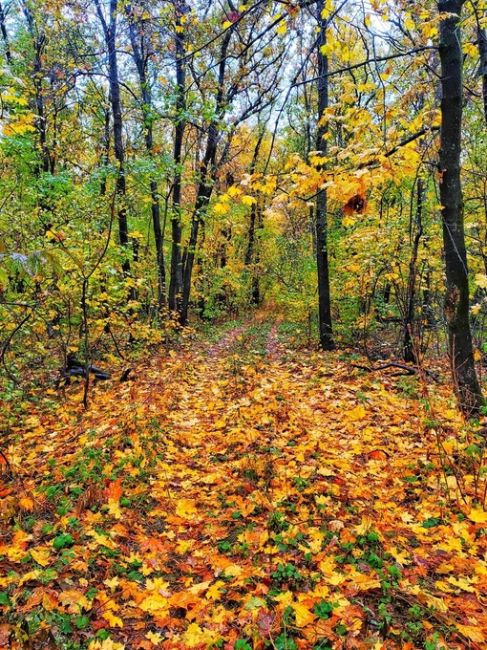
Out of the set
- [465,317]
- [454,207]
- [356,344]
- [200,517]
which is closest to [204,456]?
[200,517]

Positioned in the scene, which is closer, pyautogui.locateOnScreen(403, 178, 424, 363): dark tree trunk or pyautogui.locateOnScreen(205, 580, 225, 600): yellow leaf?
pyautogui.locateOnScreen(205, 580, 225, 600): yellow leaf

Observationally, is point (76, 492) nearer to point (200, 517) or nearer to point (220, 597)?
point (200, 517)

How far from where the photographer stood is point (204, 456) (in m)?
5.11

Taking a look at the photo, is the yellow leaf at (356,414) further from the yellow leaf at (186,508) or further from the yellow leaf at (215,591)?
the yellow leaf at (215,591)

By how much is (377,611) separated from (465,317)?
11.3 ft

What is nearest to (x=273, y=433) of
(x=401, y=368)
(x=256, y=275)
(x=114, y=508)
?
(x=114, y=508)

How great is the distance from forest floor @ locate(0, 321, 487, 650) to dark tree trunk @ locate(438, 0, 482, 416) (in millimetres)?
549

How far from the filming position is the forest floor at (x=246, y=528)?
8.56 ft

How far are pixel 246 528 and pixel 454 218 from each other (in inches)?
158

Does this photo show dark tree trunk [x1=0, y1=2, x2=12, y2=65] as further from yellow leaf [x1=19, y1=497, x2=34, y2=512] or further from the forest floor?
yellow leaf [x1=19, y1=497, x2=34, y2=512]

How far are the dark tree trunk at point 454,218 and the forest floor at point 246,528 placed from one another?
0.55 meters

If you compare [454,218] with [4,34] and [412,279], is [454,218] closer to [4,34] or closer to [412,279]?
[412,279]

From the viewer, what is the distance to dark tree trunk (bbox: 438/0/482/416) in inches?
172

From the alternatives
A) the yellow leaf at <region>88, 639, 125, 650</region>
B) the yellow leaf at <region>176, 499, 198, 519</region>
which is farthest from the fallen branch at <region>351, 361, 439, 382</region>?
the yellow leaf at <region>88, 639, 125, 650</region>
